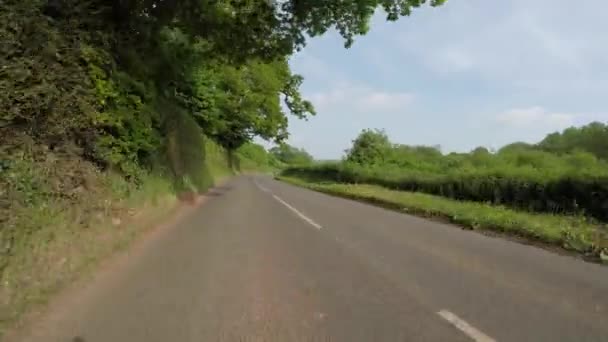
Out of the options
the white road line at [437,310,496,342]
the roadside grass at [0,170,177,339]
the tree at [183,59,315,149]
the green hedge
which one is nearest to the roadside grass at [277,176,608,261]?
the green hedge

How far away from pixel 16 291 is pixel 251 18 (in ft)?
39.5

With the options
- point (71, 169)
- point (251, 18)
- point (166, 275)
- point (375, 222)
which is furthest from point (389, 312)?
point (251, 18)

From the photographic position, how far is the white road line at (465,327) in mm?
4859

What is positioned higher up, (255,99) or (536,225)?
(255,99)

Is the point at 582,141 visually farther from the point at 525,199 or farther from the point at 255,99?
the point at 525,199

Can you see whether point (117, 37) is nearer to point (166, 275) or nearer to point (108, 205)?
point (108, 205)

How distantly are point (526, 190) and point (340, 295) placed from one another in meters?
15.7

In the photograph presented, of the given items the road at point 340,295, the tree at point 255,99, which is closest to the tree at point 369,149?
the tree at point 255,99

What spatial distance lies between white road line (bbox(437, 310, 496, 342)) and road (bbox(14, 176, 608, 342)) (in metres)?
0.01

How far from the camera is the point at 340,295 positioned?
647 cm

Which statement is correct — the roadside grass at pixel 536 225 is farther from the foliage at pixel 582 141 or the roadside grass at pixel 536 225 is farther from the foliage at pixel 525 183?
the foliage at pixel 582 141

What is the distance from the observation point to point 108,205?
10570 mm

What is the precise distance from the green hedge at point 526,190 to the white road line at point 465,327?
1235cm

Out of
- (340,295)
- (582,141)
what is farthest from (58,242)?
(582,141)
